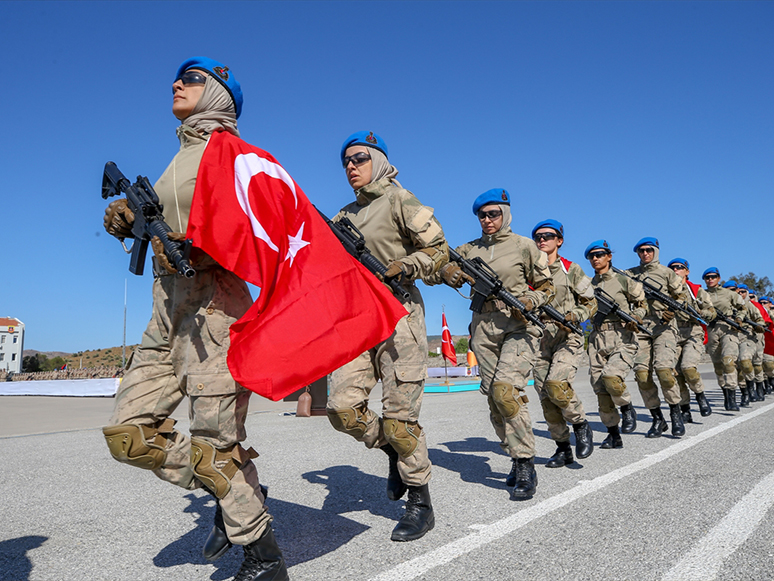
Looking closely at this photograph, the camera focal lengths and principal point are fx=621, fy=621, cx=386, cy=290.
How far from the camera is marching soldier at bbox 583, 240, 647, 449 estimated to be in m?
7.36

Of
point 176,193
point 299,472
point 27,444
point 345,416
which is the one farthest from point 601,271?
point 27,444

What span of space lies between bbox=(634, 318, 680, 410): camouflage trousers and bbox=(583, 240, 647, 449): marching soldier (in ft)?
1.21

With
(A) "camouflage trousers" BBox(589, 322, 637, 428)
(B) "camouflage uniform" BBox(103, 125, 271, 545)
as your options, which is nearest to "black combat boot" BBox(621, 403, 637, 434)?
(A) "camouflage trousers" BBox(589, 322, 637, 428)

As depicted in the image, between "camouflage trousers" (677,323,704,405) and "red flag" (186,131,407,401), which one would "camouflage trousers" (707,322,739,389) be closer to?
"camouflage trousers" (677,323,704,405)

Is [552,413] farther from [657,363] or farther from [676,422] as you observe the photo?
[657,363]

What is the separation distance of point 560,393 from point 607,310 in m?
2.63

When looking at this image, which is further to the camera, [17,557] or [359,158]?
[359,158]

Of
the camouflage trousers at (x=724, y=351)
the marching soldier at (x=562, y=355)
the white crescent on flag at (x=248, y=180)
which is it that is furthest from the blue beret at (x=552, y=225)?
the camouflage trousers at (x=724, y=351)

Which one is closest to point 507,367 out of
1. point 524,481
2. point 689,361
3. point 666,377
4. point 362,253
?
point 524,481

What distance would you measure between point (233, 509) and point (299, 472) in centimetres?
289

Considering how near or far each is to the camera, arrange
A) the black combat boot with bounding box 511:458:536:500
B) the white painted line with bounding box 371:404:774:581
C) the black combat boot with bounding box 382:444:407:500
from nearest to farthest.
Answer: the white painted line with bounding box 371:404:774:581 → the black combat boot with bounding box 382:444:407:500 → the black combat boot with bounding box 511:458:536:500

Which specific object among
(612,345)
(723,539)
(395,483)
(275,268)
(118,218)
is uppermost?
(118,218)

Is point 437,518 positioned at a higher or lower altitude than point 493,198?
lower

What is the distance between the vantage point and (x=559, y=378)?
6180mm
